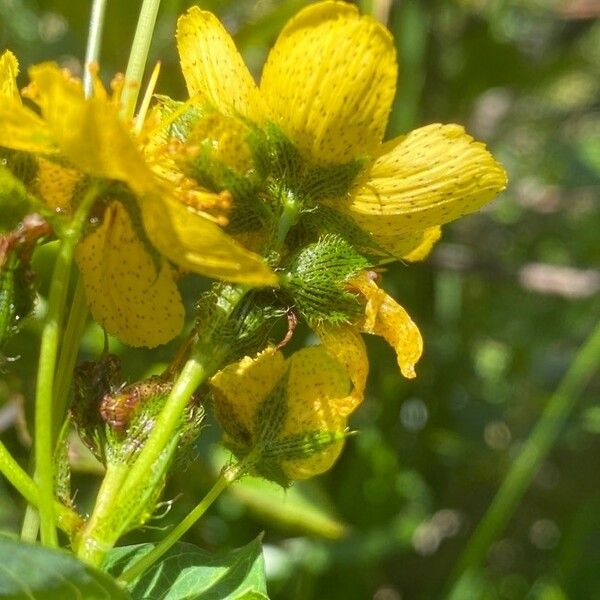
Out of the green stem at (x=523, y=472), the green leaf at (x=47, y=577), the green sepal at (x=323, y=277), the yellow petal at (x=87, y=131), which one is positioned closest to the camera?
the green leaf at (x=47, y=577)

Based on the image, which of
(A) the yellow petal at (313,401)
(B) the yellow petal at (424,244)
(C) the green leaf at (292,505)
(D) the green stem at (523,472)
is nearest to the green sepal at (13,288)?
(A) the yellow petal at (313,401)

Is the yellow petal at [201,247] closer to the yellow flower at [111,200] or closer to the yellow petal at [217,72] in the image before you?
the yellow flower at [111,200]

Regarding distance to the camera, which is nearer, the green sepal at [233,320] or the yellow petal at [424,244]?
the green sepal at [233,320]

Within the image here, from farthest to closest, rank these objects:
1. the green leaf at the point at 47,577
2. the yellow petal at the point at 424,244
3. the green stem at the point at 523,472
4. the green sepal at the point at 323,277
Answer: the green stem at the point at 523,472 < the yellow petal at the point at 424,244 < the green sepal at the point at 323,277 < the green leaf at the point at 47,577

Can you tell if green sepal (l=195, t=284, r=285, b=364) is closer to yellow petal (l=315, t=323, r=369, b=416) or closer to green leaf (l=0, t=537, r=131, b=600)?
yellow petal (l=315, t=323, r=369, b=416)

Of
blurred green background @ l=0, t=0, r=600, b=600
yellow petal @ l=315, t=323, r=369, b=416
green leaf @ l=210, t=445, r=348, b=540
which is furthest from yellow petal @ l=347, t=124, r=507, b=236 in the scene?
green leaf @ l=210, t=445, r=348, b=540

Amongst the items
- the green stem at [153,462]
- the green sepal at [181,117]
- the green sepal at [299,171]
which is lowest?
the green stem at [153,462]

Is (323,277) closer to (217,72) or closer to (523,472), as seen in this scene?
(217,72)

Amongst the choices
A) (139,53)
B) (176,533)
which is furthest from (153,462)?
(139,53)
